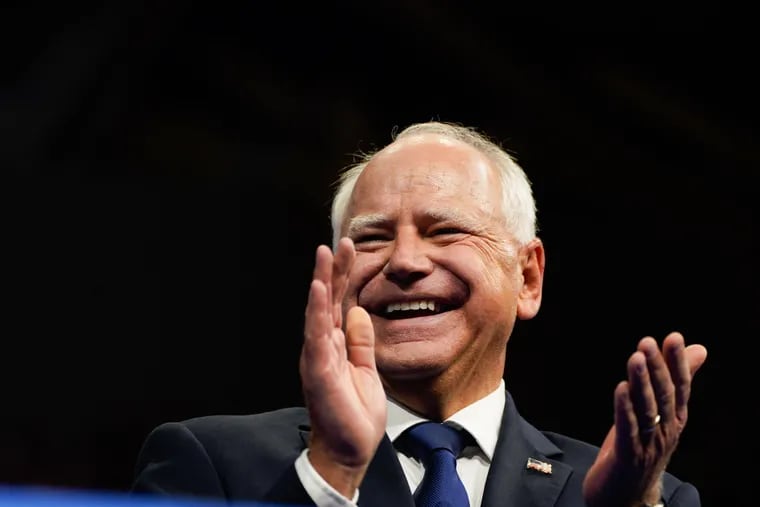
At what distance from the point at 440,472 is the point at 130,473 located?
5.88 ft

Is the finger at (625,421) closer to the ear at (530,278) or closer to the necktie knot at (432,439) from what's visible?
the necktie knot at (432,439)

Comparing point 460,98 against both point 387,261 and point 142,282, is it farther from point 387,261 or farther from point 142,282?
point 387,261

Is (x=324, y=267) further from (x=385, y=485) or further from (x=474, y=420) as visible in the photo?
(x=474, y=420)

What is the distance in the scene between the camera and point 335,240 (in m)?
2.04

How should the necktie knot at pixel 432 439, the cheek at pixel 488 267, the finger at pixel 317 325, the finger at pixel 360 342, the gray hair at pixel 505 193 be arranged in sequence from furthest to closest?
the gray hair at pixel 505 193 < the cheek at pixel 488 267 < the necktie knot at pixel 432 439 < the finger at pixel 360 342 < the finger at pixel 317 325

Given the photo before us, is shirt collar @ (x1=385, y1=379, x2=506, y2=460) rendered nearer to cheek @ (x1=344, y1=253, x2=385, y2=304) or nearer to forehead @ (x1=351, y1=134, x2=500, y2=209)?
cheek @ (x1=344, y1=253, x2=385, y2=304)

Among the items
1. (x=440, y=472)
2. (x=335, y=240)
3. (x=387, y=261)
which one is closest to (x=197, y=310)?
(x=335, y=240)

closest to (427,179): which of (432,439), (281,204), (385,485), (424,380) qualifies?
(424,380)

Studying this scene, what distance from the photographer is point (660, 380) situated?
4.61ft

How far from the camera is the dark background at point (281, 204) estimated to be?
10.0 ft

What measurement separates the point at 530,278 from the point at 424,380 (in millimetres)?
375

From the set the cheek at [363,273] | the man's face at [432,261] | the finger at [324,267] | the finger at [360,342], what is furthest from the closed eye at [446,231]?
the finger at [324,267]

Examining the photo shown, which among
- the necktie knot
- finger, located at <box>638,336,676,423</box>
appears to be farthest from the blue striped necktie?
finger, located at <box>638,336,676,423</box>

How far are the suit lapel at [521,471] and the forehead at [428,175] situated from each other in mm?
413
